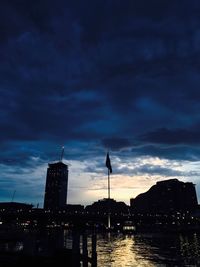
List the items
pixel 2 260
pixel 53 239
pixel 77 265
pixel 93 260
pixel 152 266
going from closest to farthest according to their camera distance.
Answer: pixel 77 265, pixel 2 260, pixel 93 260, pixel 53 239, pixel 152 266

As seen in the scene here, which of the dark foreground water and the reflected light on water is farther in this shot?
the dark foreground water

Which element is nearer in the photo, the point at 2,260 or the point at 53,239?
the point at 2,260

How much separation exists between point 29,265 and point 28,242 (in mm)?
7459

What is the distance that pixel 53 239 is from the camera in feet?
140

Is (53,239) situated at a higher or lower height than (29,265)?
higher

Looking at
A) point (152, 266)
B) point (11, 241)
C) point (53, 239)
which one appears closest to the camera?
point (53, 239)

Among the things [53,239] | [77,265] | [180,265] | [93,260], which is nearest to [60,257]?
[77,265]

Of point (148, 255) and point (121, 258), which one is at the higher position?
point (148, 255)

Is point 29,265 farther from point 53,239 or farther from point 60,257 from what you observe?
point 53,239

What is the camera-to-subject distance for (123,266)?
49.9m

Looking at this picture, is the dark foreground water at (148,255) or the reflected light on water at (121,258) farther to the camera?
the dark foreground water at (148,255)

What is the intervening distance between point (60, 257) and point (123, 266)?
2207 cm

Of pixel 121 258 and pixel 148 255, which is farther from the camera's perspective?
pixel 148 255

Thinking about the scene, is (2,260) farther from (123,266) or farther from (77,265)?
(123,266)
